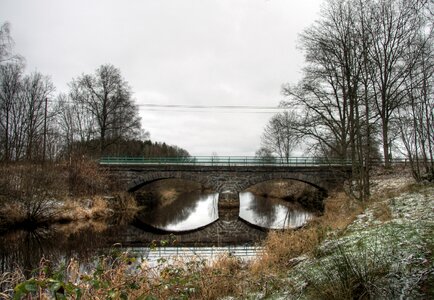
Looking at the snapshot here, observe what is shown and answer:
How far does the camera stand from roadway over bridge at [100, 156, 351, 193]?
26859 millimetres

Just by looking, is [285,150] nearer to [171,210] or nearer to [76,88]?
[171,210]

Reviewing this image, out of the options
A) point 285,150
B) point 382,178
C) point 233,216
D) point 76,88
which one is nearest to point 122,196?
point 233,216

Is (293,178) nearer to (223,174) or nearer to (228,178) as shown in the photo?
(228,178)

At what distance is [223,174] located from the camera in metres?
27.5

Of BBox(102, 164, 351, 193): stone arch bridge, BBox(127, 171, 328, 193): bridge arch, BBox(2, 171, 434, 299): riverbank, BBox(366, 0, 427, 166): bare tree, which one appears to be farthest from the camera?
BBox(127, 171, 328, 193): bridge arch

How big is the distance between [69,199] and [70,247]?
7843 millimetres

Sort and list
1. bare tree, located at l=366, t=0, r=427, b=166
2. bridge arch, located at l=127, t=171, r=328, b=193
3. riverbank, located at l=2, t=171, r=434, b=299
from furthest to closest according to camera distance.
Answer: bridge arch, located at l=127, t=171, r=328, b=193
bare tree, located at l=366, t=0, r=427, b=166
riverbank, located at l=2, t=171, r=434, b=299

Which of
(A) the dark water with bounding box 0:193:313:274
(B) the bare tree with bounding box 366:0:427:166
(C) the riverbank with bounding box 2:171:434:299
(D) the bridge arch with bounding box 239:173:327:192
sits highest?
(B) the bare tree with bounding box 366:0:427:166

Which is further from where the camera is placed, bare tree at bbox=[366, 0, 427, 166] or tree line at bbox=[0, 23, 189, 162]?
tree line at bbox=[0, 23, 189, 162]

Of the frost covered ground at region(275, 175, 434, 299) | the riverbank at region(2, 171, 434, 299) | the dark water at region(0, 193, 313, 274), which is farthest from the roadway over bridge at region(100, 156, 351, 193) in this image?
the frost covered ground at region(275, 175, 434, 299)

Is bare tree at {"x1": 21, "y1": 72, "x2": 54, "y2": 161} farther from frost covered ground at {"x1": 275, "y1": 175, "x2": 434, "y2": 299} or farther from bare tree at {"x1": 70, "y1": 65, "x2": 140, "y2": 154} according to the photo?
frost covered ground at {"x1": 275, "y1": 175, "x2": 434, "y2": 299}

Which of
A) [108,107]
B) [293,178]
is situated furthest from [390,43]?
[108,107]

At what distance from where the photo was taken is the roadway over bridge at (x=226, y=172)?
2686 centimetres

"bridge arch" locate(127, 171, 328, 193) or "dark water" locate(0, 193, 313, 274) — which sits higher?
"bridge arch" locate(127, 171, 328, 193)
